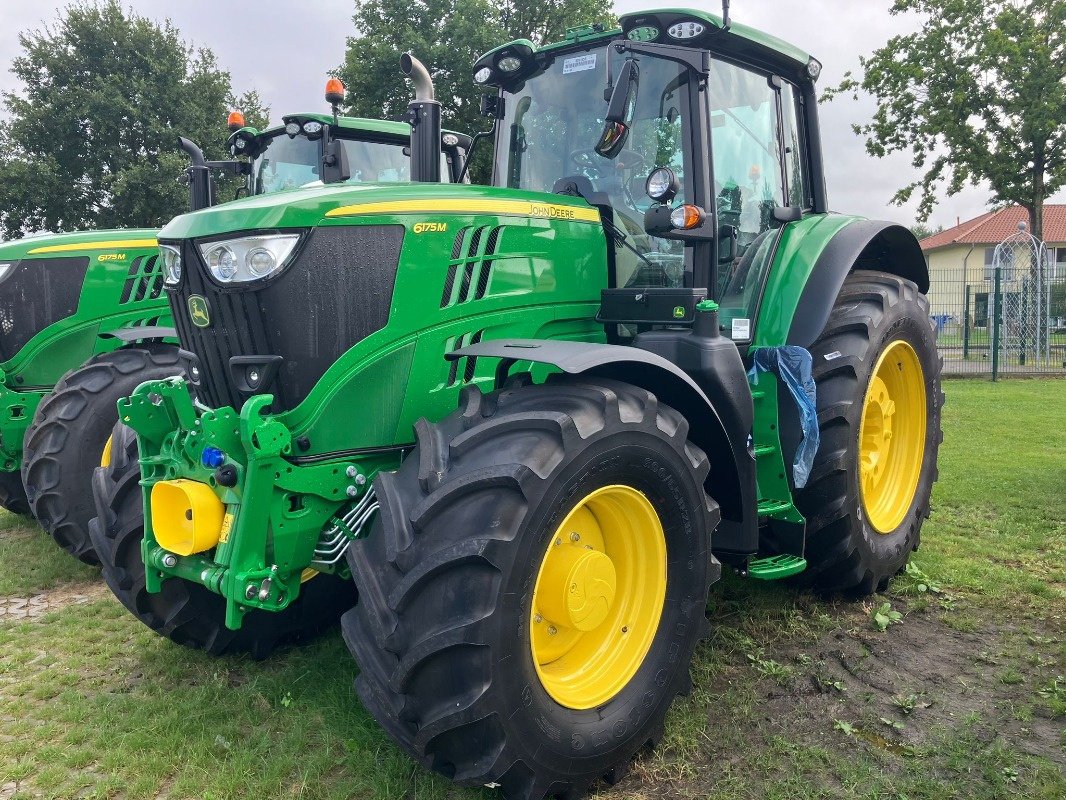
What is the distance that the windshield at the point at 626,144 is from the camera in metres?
3.58

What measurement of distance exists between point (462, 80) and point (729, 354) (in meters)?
22.1

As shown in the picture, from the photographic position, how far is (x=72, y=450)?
15.6 ft

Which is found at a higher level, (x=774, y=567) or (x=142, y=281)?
(x=142, y=281)

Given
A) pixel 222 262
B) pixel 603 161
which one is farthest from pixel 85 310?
pixel 603 161

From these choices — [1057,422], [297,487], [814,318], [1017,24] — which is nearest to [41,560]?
[297,487]

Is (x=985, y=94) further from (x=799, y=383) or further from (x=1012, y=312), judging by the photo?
(x=799, y=383)

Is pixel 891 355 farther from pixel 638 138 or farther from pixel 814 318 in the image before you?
pixel 638 138

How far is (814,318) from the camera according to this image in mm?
3891

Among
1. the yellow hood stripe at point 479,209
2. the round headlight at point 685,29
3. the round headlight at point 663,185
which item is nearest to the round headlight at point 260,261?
the yellow hood stripe at point 479,209

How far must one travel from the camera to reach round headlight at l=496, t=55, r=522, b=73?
3926mm

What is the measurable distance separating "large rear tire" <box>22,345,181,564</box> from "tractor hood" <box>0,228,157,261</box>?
1.28 meters

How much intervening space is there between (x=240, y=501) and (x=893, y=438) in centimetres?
360

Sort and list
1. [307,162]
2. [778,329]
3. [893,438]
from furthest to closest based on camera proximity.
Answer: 1. [307,162]
2. [893,438]
3. [778,329]

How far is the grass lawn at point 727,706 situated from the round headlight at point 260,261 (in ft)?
5.48
